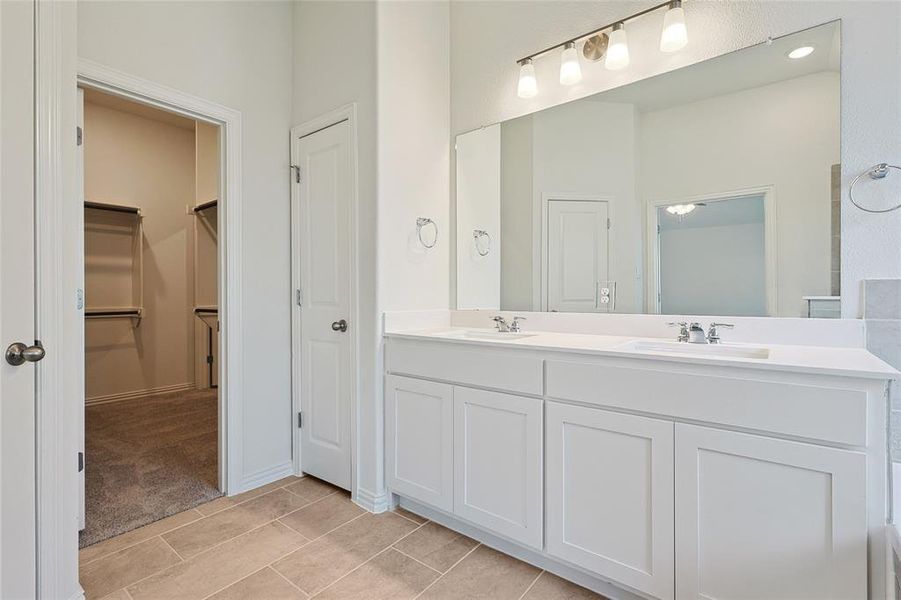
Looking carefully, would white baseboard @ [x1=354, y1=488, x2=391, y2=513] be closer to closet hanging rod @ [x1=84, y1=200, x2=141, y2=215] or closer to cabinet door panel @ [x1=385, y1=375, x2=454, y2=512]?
cabinet door panel @ [x1=385, y1=375, x2=454, y2=512]

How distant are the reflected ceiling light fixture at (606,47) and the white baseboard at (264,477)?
248cm

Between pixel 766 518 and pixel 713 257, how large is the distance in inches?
39.3

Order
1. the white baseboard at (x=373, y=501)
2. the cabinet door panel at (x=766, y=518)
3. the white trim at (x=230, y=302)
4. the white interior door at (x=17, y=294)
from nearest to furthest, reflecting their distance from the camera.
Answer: the cabinet door panel at (x=766, y=518) → the white interior door at (x=17, y=294) → the white baseboard at (x=373, y=501) → the white trim at (x=230, y=302)

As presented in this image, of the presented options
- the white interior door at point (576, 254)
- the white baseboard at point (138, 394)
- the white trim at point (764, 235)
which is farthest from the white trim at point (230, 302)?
the white baseboard at point (138, 394)

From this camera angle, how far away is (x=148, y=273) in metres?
4.54

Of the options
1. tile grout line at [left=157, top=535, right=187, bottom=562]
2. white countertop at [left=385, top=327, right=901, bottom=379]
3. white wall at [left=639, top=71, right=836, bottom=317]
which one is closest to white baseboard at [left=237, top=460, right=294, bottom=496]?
tile grout line at [left=157, top=535, right=187, bottom=562]

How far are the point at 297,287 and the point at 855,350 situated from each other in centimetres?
254

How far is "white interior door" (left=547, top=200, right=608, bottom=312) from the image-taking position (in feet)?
6.79

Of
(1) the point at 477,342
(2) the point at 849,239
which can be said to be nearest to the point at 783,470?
(2) the point at 849,239

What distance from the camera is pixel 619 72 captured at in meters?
1.97

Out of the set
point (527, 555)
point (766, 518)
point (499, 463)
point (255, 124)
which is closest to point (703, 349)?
point (766, 518)

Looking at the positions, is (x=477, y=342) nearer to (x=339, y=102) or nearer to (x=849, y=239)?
(x=849, y=239)

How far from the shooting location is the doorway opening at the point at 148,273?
13.2 feet

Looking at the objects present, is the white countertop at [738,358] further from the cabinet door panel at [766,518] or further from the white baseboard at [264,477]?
the white baseboard at [264,477]
